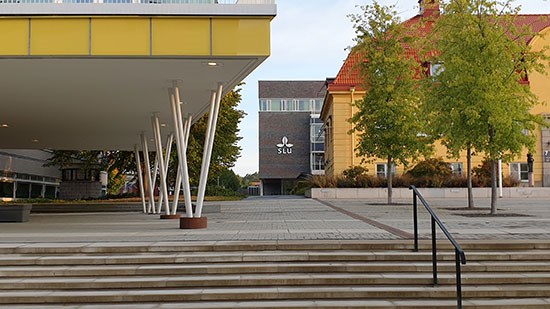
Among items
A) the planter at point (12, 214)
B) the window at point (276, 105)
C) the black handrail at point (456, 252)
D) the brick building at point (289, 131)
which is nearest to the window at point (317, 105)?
the brick building at point (289, 131)

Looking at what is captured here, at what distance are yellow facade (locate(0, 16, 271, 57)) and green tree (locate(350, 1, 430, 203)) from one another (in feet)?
42.2

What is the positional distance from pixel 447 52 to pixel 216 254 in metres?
11.8

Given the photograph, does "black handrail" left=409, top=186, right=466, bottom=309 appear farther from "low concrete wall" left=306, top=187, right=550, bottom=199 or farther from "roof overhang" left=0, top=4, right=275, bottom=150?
"low concrete wall" left=306, top=187, right=550, bottom=199

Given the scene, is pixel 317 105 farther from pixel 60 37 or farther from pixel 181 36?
pixel 60 37

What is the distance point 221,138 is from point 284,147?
33906 millimetres

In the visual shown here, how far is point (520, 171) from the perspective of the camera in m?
39.4

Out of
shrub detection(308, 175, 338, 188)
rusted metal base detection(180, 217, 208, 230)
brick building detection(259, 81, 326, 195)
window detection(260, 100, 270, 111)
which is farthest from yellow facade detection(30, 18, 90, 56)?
window detection(260, 100, 270, 111)

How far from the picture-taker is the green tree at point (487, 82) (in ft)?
52.7

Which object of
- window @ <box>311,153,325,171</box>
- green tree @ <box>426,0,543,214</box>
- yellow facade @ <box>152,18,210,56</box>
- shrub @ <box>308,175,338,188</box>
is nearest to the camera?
yellow facade @ <box>152,18,210,56</box>

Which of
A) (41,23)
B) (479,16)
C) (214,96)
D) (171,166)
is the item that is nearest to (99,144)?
(171,166)

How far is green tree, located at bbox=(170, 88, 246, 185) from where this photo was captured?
106 ft

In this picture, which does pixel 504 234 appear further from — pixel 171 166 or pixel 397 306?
pixel 171 166

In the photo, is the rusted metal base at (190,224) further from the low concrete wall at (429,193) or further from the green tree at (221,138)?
the low concrete wall at (429,193)

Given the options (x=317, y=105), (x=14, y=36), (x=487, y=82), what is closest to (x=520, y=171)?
(x=487, y=82)
